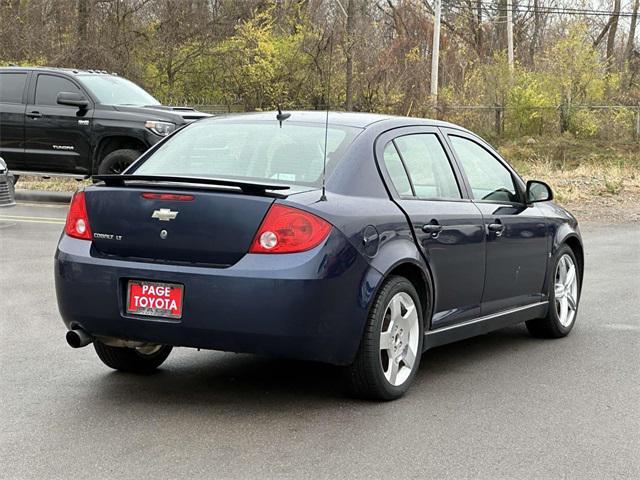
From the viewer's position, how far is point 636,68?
53.8 meters

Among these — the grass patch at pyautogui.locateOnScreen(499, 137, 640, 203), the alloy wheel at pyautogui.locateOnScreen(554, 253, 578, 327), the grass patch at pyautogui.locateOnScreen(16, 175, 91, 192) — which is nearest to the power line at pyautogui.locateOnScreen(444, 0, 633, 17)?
the grass patch at pyautogui.locateOnScreen(499, 137, 640, 203)

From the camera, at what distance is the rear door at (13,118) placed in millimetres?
17188

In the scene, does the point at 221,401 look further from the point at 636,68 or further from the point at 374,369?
the point at 636,68

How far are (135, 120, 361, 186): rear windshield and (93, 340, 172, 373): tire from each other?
1.05 m

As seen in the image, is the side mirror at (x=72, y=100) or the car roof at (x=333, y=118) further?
the side mirror at (x=72, y=100)

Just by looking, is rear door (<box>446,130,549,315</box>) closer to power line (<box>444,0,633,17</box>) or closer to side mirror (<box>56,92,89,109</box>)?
side mirror (<box>56,92,89,109</box>)

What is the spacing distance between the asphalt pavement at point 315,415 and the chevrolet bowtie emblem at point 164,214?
0.99 m

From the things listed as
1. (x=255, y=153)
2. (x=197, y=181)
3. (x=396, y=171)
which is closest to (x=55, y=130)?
(x=255, y=153)

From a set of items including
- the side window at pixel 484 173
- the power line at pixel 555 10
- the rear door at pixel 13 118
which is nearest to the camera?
the side window at pixel 484 173

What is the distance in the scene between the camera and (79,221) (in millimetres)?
6113

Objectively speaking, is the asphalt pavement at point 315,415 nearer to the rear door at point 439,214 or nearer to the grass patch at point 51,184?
the rear door at point 439,214

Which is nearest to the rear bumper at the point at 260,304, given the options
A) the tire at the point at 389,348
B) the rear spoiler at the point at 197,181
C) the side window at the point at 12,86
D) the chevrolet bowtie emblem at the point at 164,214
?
the tire at the point at 389,348

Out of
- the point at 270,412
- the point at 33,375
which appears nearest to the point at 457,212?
the point at 270,412

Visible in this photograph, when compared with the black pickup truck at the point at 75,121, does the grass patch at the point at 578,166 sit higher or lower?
lower
